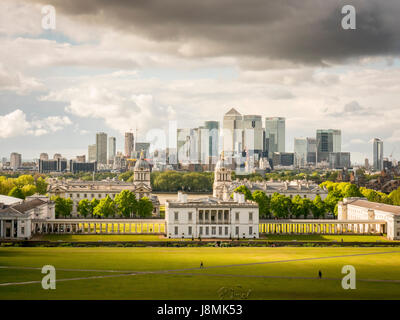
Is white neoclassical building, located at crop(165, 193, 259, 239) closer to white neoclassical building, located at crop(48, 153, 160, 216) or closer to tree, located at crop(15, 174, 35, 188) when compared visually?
white neoclassical building, located at crop(48, 153, 160, 216)

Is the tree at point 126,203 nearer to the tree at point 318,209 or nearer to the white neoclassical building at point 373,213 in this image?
the tree at point 318,209

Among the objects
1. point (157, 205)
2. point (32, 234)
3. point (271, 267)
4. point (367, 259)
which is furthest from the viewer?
point (157, 205)

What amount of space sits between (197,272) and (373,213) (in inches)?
2045

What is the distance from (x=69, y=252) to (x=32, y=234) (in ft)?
76.3

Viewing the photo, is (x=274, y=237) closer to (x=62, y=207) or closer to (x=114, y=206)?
(x=114, y=206)

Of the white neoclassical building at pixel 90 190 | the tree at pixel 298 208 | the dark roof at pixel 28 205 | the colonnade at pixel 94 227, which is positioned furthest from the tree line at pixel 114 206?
the tree at pixel 298 208

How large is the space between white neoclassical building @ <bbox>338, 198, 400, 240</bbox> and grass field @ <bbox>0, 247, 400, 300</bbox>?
47.2 feet

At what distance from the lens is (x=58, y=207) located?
333 feet

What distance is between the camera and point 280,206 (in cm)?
10081

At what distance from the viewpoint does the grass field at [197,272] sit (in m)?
42.7
